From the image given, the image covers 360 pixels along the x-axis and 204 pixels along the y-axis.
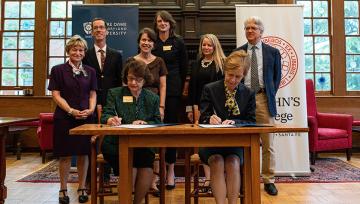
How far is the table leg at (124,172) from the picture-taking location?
2.09m

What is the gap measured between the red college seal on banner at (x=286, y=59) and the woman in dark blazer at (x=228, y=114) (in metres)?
1.84

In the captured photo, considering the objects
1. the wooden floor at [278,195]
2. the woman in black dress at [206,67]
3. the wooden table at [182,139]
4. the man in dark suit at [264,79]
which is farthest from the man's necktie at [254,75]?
the wooden table at [182,139]

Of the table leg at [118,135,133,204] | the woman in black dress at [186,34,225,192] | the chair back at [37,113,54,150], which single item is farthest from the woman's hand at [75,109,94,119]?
the chair back at [37,113,54,150]

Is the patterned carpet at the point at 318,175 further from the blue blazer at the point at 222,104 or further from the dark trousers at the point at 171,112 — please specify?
the blue blazer at the point at 222,104

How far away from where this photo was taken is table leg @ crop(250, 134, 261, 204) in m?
2.12

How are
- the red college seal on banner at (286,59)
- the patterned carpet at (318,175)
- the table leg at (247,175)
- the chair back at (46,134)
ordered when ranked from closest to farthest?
the table leg at (247,175)
the patterned carpet at (318,175)
the red college seal on banner at (286,59)
the chair back at (46,134)

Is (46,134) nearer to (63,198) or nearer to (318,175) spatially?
(63,198)

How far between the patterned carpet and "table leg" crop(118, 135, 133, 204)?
77.8 inches

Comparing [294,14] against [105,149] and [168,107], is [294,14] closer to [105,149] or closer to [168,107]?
[168,107]

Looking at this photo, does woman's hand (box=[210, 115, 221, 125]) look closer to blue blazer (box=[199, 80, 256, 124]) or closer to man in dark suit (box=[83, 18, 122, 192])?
blue blazer (box=[199, 80, 256, 124])

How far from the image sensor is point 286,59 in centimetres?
428

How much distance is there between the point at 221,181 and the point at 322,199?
139cm

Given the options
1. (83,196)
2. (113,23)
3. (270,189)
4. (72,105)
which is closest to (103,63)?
(72,105)

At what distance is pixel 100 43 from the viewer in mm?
3402
